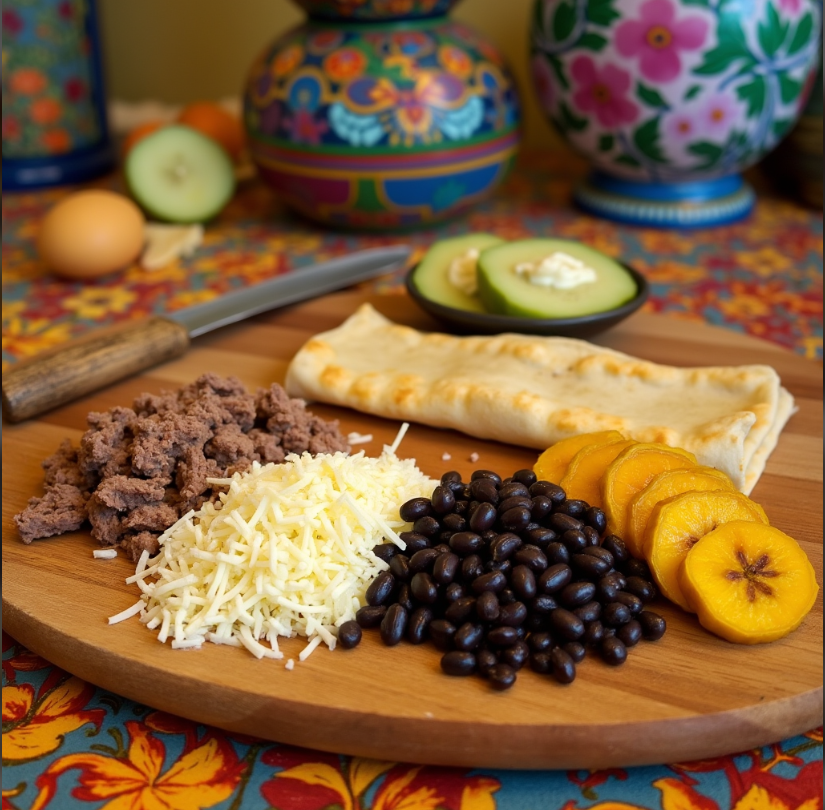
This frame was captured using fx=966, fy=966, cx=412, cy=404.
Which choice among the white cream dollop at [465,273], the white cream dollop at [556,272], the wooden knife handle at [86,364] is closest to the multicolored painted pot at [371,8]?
the white cream dollop at [465,273]

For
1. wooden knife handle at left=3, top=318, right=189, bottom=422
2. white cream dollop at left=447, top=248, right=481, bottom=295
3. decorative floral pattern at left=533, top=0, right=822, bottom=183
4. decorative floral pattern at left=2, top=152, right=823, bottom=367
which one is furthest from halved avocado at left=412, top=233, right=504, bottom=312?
decorative floral pattern at left=533, top=0, right=822, bottom=183

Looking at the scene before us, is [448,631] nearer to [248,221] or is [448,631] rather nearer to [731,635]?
[731,635]

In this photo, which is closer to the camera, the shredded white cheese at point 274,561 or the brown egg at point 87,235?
the shredded white cheese at point 274,561

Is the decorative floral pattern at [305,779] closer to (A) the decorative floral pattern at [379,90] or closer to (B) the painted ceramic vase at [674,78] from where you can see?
(A) the decorative floral pattern at [379,90]

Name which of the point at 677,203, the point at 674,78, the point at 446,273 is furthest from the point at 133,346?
the point at 677,203

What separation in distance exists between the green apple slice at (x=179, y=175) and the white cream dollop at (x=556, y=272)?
1.89 metres

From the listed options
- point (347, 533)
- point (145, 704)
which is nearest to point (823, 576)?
point (347, 533)

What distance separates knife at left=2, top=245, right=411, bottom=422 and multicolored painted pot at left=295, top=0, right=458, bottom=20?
1.15 m

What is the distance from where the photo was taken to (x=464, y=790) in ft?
4.93

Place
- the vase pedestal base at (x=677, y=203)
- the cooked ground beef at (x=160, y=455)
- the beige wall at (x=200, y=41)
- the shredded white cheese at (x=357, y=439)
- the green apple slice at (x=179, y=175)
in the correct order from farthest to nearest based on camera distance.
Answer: the beige wall at (x=200, y=41) → the vase pedestal base at (x=677, y=203) → the green apple slice at (x=179, y=175) → the shredded white cheese at (x=357, y=439) → the cooked ground beef at (x=160, y=455)

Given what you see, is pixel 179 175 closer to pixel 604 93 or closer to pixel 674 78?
Result: pixel 604 93

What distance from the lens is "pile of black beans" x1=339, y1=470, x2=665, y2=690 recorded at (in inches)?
62.6

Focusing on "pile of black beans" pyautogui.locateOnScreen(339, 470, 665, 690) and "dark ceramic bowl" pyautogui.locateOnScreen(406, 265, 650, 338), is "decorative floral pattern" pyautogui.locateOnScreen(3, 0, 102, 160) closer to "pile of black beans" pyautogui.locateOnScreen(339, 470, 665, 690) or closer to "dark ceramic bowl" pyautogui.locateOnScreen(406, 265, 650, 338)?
"dark ceramic bowl" pyautogui.locateOnScreen(406, 265, 650, 338)

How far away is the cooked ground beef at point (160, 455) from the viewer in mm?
1910
